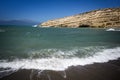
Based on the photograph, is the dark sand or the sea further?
the sea

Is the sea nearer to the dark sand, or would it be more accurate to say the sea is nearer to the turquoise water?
the turquoise water

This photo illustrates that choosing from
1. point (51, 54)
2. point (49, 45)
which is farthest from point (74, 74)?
point (49, 45)

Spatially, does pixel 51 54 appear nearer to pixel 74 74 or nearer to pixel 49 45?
pixel 74 74

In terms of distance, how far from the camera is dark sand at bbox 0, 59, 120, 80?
671 cm

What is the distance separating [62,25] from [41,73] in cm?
9366

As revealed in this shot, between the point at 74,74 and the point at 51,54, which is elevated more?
the point at 51,54

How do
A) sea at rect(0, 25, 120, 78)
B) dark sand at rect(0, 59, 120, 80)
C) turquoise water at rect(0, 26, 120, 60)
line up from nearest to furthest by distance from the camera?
dark sand at rect(0, 59, 120, 80), sea at rect(0, 25, 120, 78), turquoise water at rect(0, 26, 120, 60)

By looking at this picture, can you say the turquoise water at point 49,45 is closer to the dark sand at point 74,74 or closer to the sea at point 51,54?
the sea at point 51,54

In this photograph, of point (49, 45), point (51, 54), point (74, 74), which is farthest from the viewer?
point (49, 45)

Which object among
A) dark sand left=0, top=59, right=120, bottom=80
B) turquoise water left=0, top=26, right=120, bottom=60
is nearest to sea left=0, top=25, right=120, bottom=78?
turquoise water left=0, top=26, right=120, bottom=60

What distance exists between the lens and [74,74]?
722 centimetres

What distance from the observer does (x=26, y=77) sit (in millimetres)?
6715

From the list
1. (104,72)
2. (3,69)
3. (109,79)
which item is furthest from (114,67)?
(3,69)

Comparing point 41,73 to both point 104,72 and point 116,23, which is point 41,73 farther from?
point 116,23
